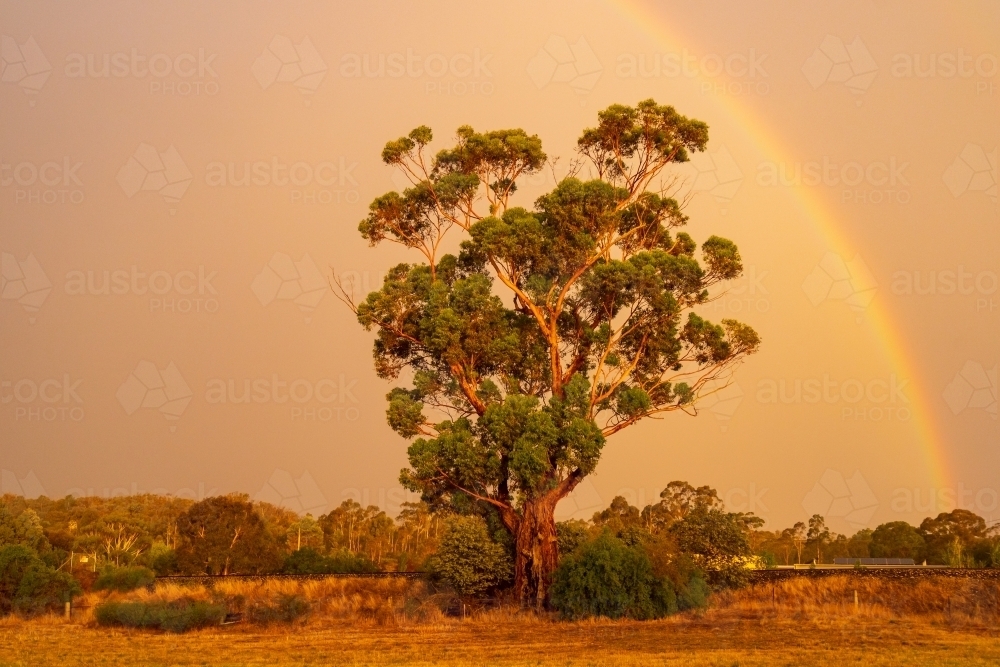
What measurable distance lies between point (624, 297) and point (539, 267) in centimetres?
306

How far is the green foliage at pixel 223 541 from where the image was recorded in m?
57.9

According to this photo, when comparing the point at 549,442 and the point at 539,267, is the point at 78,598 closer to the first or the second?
the point at 549,442

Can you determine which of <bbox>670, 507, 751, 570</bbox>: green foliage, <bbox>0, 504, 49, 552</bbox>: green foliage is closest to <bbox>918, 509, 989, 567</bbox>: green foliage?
<bbox>670, 507, 751, 570</bbox>: green foliage

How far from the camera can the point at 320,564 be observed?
5141 centimetres

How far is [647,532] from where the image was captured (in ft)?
120

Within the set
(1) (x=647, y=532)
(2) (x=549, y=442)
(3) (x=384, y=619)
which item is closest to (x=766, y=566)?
(1) (x=647, y=532)

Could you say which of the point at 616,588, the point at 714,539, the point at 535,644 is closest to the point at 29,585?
the point at 535,644

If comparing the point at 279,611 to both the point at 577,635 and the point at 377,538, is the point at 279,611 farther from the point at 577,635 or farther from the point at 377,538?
the point at 377,538

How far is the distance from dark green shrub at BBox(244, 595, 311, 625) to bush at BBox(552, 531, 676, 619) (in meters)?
7.92

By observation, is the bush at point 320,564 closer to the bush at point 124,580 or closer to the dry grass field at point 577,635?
the dry grass field at point 577,635

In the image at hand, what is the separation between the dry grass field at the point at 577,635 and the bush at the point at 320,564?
8.32 metres

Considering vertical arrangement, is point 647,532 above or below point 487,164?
below

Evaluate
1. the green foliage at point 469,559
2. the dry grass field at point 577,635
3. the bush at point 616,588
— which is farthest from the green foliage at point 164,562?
the bush at point 616,588

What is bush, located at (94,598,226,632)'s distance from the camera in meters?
31.2
